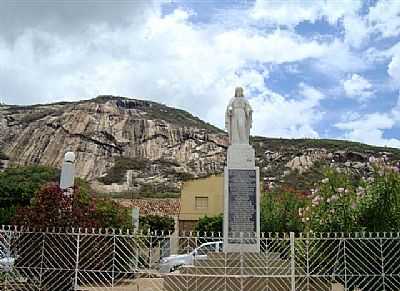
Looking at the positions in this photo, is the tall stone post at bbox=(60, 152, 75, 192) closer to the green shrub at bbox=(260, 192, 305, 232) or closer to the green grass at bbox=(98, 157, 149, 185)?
the green shrub at bbox=(260, 192, 305, 232)

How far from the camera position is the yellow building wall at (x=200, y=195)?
39.3m

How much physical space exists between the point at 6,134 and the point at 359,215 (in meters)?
75.9

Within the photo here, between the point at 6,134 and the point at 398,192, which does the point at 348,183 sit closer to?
the point at 398,192

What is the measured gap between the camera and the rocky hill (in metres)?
67.2

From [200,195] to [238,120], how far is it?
26.6 m

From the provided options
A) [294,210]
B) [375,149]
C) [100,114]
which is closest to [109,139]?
[100,114]

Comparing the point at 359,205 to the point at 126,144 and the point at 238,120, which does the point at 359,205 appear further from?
the point at 126,144

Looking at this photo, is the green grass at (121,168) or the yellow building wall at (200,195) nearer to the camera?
the yellow building wall at (200,195)

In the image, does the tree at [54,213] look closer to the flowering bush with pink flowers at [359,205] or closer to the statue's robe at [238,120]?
the statue's robe at [238,120]

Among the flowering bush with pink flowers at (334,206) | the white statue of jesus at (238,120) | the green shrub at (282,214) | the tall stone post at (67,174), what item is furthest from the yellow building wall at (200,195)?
the flowering bush with pink flowers at (334,206)

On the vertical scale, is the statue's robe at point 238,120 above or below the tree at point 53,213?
above

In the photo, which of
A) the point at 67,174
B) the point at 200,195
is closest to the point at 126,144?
the point at 200,195

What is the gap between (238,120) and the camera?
44.5 ft

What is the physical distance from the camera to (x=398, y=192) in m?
11.1
